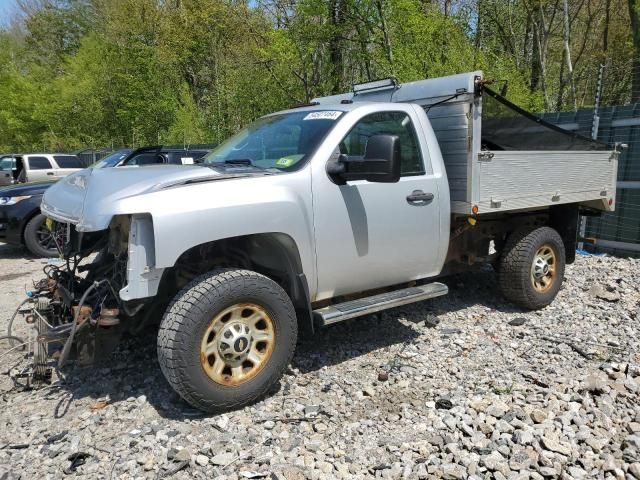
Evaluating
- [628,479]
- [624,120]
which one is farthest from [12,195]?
[624,120]

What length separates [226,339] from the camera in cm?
332

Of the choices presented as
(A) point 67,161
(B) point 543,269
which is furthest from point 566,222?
(A) point 67,161

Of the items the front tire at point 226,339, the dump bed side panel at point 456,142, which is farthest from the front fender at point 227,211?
the dump bed side panel at point 456,142

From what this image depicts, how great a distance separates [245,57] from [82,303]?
18507mm

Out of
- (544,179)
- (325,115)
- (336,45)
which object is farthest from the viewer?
(336,45)

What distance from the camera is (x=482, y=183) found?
4.50 meters

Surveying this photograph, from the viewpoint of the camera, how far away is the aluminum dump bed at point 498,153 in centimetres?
446

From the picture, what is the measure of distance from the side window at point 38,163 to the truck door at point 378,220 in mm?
15938

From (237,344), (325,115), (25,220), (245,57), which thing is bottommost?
(237,344)

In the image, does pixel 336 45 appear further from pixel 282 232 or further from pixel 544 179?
pixel 282 232

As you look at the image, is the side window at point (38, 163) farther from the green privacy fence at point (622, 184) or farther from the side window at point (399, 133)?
the side window at point (399, 133)

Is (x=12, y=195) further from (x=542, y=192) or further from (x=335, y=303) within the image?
(x=542, y=192)

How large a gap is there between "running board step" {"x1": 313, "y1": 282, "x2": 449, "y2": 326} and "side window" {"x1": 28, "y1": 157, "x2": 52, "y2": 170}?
1613 cm

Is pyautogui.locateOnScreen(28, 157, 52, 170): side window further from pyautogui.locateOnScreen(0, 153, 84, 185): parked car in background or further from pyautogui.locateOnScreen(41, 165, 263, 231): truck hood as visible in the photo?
pyautogui.locateOnScreen(41, 165, 263, 231): truck hood
